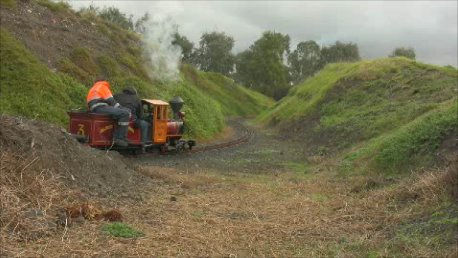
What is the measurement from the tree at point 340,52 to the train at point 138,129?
73.9 meters

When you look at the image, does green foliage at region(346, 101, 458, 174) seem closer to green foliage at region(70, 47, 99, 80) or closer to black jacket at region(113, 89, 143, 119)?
black jacket at region(113, 89, 143, 119)

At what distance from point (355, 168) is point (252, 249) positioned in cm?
925

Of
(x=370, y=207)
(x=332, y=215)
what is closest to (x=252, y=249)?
(x=332, y=215)

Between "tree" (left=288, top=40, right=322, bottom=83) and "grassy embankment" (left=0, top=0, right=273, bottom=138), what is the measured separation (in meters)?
76.5

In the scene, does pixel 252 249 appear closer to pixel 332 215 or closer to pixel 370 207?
pixel 332 215

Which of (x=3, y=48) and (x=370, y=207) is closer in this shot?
(x=370, y=207)

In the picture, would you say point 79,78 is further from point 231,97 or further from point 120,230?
point 231,97

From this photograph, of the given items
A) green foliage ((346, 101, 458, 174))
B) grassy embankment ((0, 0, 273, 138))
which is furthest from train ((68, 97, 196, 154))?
green foliage ((346, 101, 458, 174))

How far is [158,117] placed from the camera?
18.8m

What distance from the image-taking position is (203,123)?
30359 millimetres

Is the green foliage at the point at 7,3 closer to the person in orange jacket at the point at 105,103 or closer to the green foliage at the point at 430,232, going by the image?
the person in orange jacket at the point at 105,103

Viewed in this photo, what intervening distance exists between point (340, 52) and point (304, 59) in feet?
52.5

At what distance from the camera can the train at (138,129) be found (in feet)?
51.9

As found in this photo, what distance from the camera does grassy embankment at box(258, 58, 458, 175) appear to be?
48.4ft
